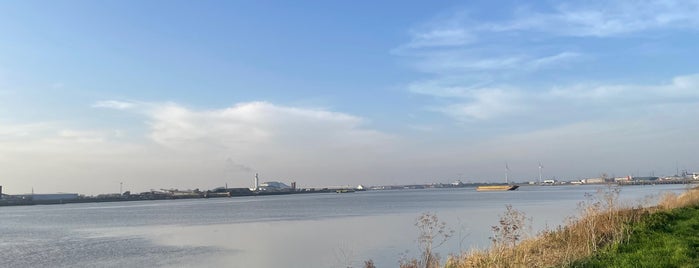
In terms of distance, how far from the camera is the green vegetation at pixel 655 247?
11.4m

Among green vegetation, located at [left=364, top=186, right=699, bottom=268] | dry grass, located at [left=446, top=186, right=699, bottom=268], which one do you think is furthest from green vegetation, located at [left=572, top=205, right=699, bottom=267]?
dry grass, located at [left=446, top=186, right=699, bottom=268]

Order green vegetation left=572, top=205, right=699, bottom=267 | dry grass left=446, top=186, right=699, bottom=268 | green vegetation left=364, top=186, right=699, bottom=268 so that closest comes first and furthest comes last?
green vegetation left=572, top=205, right=699, bottom=267
green vegetation left=364, top=186, right=699, bottom=268
dry grass left=446, top=186, right=699, bottom=268

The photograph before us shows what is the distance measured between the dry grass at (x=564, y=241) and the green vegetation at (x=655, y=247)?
0.36 m

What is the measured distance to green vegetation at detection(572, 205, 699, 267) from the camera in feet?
37.3

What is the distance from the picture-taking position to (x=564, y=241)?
16312mm

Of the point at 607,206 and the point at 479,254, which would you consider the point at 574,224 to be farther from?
the point at 479,254

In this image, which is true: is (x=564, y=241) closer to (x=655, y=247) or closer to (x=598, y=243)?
(x=598, y=243)

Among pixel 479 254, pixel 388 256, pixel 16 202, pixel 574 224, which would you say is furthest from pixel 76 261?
pixel 16 202

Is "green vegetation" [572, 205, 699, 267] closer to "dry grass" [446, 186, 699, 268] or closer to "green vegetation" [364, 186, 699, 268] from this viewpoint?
"green vegetation" [364, 186, 699, 268]

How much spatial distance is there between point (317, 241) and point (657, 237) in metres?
17.1

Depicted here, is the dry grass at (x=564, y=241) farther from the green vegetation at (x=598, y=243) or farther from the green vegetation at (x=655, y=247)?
the green vegetation at (x=655, y=247)

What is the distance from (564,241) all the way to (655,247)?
10.5 ft

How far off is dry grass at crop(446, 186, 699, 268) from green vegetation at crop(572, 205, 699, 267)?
1.17 ft

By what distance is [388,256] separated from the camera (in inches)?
848
